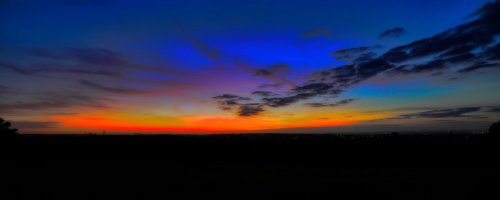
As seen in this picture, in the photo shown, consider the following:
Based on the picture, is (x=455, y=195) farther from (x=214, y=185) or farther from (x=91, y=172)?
(x=91, y=172)

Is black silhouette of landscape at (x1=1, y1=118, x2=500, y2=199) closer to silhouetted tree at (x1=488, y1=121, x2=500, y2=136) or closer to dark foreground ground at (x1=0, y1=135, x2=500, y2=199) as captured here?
dark foreground ground at (x1=0, y1=135, x2=500, y2=199)

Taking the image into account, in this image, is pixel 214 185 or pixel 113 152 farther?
pixel 113 152

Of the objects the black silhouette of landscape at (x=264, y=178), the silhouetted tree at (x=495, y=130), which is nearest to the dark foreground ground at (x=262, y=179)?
the black silhouette of landscape at (x=264, y=178)

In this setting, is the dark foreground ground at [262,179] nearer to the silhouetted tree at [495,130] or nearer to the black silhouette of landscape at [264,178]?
the black silhouette of landscape at [264,178]

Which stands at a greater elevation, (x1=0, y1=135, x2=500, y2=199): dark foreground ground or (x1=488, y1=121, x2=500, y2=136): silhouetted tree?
(x1=488, y1=121, x2=500, y2=136): silhouetted tree

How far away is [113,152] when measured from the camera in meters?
48.2

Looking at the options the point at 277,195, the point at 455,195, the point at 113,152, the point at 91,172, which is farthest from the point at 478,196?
the point at 113,152

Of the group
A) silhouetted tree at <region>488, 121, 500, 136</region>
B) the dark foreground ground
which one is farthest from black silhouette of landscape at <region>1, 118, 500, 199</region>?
silhouetted tree at <region>488, 121, 500, 136</region>

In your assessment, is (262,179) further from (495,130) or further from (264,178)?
(495,130)

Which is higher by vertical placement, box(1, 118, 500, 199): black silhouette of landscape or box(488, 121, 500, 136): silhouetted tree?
box(488, 121, 500, 136): silhouetted tree

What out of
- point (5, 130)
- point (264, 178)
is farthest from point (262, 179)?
point (5, 130)

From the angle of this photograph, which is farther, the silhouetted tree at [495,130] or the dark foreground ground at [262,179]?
the silhouetted tree at [495,130]

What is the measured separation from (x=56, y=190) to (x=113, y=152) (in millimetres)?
27252

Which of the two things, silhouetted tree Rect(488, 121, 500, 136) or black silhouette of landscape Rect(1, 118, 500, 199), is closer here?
black silhouette of landscape Rect(1, 118, 500, 199)
